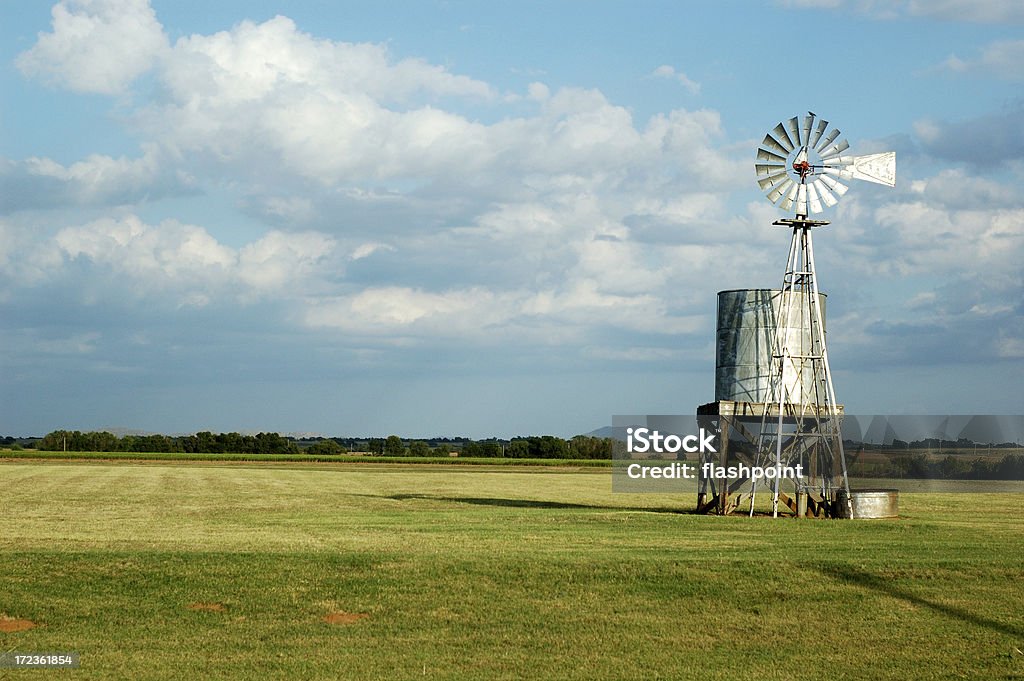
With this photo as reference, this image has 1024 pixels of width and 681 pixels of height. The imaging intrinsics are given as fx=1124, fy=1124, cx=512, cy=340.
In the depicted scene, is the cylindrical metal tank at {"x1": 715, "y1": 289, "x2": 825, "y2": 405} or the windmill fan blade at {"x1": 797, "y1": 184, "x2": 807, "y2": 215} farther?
the windmill fan blade at {"x1": 797, "y1": 184, "x2": 807, "y2": 215}

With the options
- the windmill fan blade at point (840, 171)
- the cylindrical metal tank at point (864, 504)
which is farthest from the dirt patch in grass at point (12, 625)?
the windmill fan blade at point (840, 171)

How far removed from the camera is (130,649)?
50.0 ft

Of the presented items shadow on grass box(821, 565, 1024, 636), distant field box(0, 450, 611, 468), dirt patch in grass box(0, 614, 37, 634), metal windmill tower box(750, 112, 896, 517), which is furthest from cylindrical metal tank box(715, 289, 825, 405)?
distant field box(0, 450, 611, 468)

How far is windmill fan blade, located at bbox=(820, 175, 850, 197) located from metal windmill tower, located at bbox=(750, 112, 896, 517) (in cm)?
3

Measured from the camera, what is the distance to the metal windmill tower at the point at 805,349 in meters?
34.7

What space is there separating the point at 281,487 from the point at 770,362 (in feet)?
99.3

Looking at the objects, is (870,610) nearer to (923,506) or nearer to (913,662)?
(913,662)

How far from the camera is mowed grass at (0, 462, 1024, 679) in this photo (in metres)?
14.9

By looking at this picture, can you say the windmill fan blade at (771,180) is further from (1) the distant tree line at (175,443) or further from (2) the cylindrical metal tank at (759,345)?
(1) the distant tree line at (175,443)

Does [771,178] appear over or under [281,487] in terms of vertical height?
over

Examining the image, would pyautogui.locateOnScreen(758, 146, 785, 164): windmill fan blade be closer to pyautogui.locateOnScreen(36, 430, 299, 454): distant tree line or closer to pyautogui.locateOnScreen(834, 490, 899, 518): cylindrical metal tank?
pyautogui.locateOnScreen(834, 490, 899, 518): cylindrical metal tank

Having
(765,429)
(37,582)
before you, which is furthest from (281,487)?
(37,582)

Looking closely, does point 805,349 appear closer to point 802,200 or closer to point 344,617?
point 802,200

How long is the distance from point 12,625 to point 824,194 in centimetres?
2731
